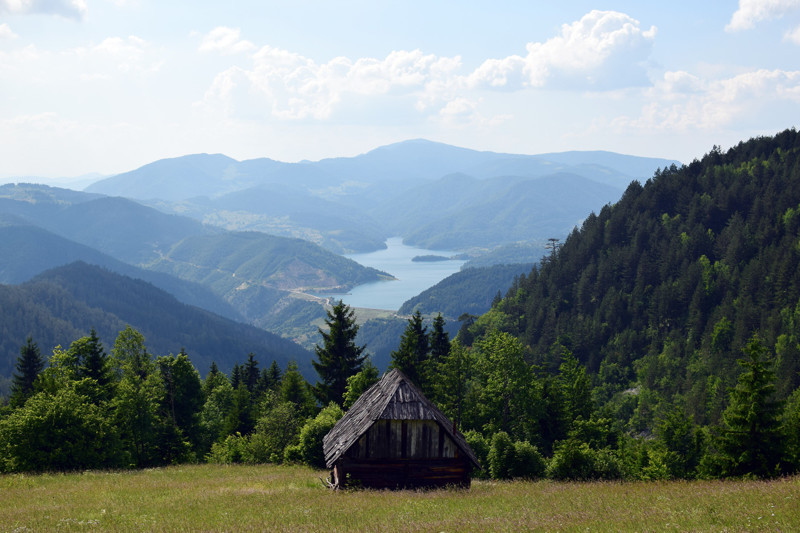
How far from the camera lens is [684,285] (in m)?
98.8


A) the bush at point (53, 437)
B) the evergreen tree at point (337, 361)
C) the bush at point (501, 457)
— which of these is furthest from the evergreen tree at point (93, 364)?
the bush at point (501, 457)

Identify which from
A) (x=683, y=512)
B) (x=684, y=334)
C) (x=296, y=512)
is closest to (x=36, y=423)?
(x=296, y=512)

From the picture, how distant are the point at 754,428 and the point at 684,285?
79457mm

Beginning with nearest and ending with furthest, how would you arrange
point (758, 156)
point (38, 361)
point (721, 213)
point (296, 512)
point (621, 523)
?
point (621, 523), point (296, 512), point (38, 361), point (721, 213), point (758, 156)

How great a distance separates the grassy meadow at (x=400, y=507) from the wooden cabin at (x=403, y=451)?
133 cm

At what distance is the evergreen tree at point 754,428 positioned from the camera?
25.8 metres

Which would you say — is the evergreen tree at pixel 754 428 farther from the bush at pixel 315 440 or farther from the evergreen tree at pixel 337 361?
the evergreen tree at pixel 337 361

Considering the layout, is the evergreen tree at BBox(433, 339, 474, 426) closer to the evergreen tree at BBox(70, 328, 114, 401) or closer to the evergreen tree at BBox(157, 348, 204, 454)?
the evergreen tree at BBox(157, 348, 204, 454)

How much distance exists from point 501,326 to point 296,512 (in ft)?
357

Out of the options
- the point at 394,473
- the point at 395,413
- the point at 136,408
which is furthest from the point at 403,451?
the point at 136,408

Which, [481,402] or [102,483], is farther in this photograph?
[481,402]

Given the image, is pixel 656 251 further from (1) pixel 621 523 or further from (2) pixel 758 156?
(1) pixel 621 523

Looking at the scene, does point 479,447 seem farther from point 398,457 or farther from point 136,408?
point 136,408

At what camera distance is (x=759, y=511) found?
1424 centimetres
